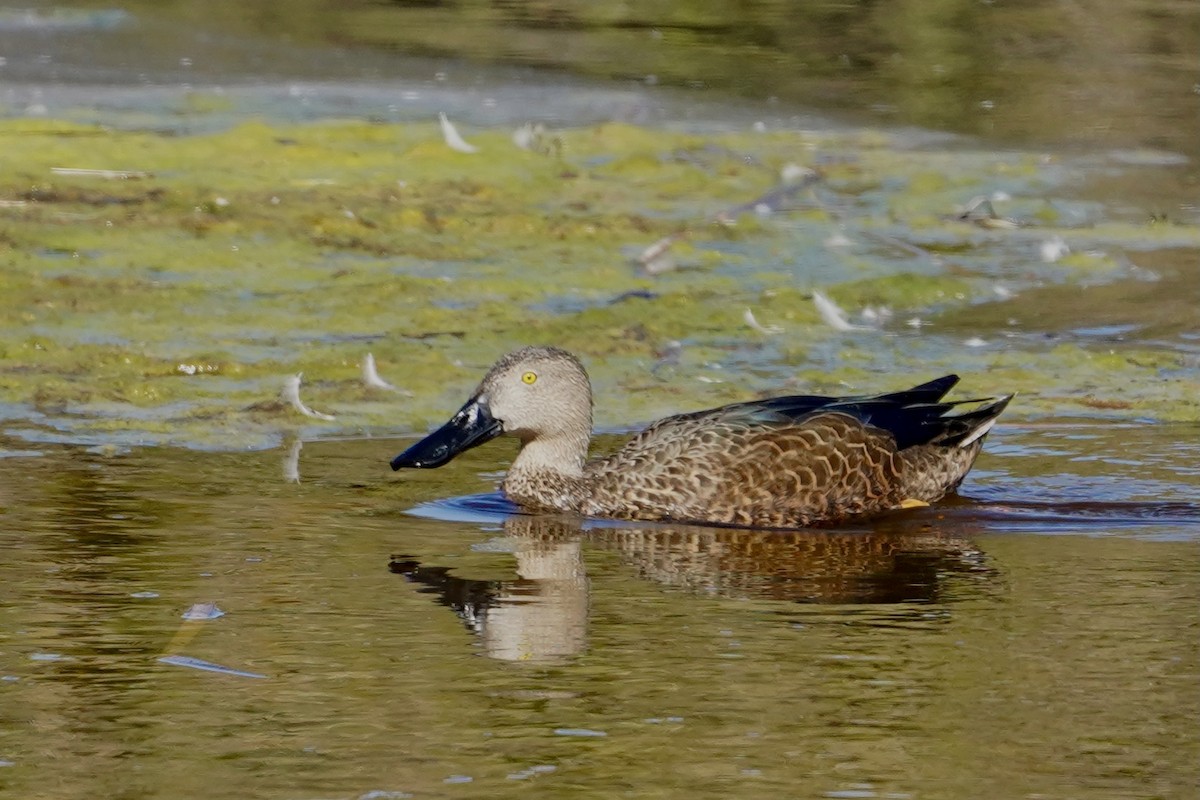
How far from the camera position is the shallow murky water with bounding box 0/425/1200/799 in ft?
14.0

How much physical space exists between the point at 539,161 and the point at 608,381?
4580 millimetres

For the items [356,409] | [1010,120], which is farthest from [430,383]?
[1010,120]

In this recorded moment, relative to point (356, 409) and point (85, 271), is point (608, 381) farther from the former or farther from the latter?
point (85, 271)

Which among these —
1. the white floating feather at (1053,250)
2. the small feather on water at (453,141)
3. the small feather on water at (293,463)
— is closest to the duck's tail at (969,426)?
the small feather on water at (293,463)

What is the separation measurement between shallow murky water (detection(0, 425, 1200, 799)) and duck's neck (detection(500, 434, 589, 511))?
147mm

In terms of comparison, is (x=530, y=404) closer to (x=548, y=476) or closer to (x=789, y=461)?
(x=548, y=476)

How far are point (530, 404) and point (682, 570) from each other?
1.51 m

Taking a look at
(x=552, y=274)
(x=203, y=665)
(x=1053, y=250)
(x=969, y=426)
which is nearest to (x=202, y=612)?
(x=203, y=665)

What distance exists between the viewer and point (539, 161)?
44.1 ft

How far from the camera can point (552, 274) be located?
10891mm

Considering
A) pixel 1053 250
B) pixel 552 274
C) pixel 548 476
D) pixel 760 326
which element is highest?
pixel 1053 250

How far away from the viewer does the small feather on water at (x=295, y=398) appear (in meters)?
8.34

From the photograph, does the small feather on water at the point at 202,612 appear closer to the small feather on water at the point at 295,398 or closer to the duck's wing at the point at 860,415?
the duck's wing at the point at 860,415

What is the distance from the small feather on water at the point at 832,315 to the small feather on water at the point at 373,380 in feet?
7.06
